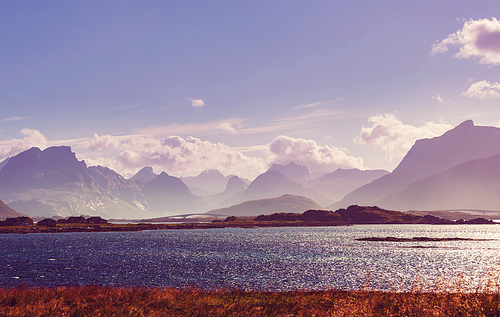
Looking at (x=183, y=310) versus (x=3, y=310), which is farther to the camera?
(x=183, y=310)

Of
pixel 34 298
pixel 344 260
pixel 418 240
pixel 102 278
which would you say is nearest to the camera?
pixel 34 298

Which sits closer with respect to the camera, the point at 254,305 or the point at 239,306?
the point at 239,306

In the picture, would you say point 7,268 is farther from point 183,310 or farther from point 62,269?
point 183,310

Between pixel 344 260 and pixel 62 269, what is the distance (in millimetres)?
56784

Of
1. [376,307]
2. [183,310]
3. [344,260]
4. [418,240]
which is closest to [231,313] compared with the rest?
[183,310]

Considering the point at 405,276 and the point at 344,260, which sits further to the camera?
the point at 344,260

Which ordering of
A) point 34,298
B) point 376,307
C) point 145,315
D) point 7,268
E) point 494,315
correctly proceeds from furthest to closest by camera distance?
point 7,268 → point 34,298 → point 376,307 → point 145,315 → point 494,315

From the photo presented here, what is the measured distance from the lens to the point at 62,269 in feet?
204

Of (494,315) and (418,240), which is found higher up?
(494,315)

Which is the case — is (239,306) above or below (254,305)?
above

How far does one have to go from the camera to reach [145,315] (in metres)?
20.3

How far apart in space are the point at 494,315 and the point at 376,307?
7.18 m

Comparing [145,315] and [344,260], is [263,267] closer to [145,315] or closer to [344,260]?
[344,260]

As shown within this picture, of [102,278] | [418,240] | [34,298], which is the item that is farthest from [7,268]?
[418,240]
